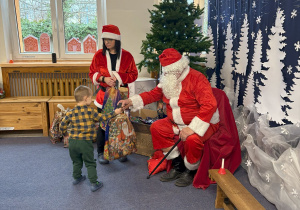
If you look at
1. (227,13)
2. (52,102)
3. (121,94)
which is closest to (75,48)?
(52,102)

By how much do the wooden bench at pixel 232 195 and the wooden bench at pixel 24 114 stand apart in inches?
98.0

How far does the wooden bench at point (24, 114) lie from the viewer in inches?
140

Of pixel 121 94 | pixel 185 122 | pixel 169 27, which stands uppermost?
pixel 169 27

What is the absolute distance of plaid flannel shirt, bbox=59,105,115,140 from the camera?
2.14 metres

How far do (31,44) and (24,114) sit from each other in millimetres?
1207

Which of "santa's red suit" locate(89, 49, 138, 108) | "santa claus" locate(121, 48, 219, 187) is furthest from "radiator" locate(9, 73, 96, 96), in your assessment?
"santa claus" locate(121, 48, 219, 187)

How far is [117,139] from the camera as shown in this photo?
2.63m

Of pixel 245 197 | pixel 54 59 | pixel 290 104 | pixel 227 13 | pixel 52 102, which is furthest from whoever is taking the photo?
pixel 54 59

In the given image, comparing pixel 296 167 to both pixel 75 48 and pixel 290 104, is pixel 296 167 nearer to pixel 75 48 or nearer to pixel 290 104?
pixel 290 104

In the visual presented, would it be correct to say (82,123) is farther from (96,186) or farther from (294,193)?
(294,193)

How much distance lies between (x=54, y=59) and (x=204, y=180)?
2791 millimetres

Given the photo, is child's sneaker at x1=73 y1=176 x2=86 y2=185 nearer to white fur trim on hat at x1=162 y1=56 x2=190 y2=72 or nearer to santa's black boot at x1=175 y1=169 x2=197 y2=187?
santa's black boot at x1=175 y1=169 x2=197 y2=187

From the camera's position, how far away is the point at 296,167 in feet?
6.00

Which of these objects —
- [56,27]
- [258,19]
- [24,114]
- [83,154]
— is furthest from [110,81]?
[56,27]
